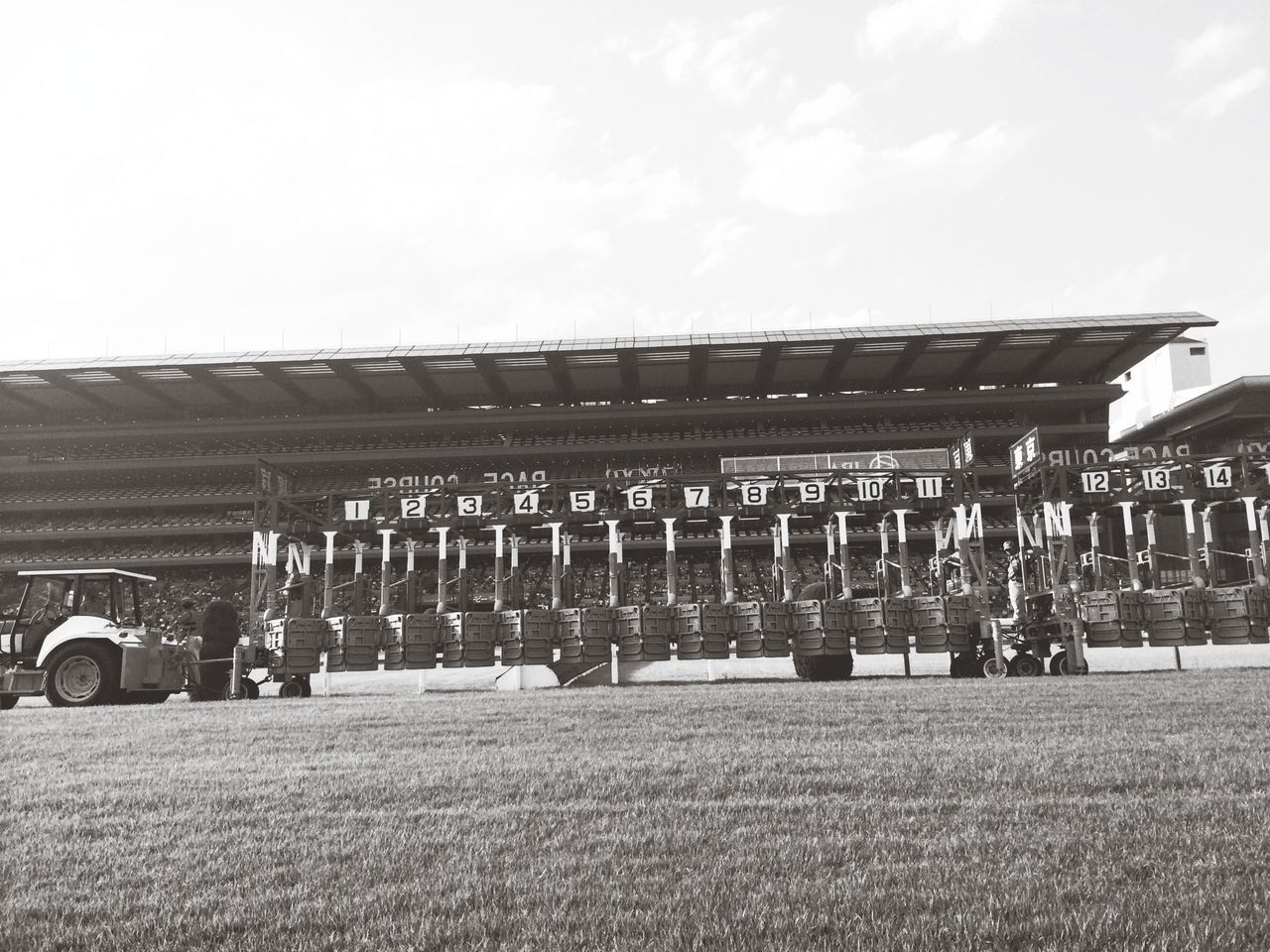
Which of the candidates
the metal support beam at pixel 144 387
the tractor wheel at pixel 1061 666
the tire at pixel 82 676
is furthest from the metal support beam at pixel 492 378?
the tractor wheel at pixel 1061 666

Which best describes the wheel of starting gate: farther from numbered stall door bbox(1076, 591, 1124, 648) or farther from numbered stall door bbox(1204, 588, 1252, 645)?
numbered stall door bbox(1204, 588, 1252, 645)

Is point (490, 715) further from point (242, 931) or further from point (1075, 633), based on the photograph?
point (1075, 633)

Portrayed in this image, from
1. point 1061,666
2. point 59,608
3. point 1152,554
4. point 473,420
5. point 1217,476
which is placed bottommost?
point 1061,666

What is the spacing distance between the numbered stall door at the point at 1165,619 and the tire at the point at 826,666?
19.1ft

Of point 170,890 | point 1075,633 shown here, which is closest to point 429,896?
point 170,890

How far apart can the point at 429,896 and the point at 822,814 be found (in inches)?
100

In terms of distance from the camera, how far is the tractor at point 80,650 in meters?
16.1

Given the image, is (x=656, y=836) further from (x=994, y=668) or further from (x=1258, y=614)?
(x=1258, y=614)

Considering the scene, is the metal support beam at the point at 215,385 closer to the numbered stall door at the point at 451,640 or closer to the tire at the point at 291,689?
the tire at the point at 291,689

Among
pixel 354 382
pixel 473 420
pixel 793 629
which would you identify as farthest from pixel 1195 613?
pixel 354 382

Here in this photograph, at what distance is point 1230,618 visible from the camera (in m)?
20.0

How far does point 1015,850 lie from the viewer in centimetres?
521

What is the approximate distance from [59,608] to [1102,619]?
1905 cm

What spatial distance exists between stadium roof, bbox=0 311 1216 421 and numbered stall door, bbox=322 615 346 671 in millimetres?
38139
